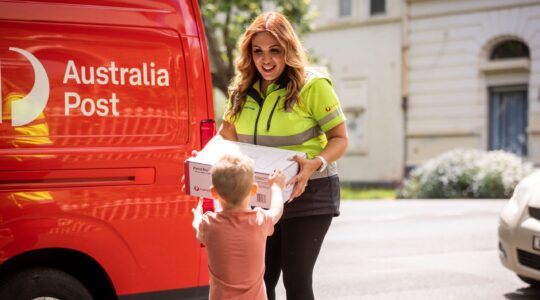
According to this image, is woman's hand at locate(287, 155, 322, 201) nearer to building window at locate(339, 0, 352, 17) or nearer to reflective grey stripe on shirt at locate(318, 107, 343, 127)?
reflective grey stripe on shirt at locate(318, 107, 343, 127)

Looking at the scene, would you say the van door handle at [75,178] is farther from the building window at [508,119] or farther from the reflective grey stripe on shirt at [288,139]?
the building window at [508,119]

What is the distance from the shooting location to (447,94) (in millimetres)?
23172

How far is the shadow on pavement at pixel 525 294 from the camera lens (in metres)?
6.09

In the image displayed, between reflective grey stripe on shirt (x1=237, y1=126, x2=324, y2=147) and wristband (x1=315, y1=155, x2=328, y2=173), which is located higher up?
reflective grey stripe on shirt (x1=237, y1=126, x2=324, y2=147)

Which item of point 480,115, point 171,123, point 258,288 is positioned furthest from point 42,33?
point 480,115

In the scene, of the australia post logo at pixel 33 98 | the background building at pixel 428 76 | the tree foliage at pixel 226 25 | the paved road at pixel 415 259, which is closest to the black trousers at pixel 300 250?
the australia post logo at pixel 33 98

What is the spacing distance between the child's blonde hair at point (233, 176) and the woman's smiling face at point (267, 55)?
0.65 metres

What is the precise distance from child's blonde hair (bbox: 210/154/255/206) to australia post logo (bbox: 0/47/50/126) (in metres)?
1.28

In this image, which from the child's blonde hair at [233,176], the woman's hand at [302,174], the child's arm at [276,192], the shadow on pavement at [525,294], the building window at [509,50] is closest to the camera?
the child's blonde hair at [233,176]

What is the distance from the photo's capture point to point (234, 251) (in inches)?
114

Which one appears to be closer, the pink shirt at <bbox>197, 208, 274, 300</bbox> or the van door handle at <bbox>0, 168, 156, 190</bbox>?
the pink shirt at <bbox>197, 208, 274, 300</bbox>

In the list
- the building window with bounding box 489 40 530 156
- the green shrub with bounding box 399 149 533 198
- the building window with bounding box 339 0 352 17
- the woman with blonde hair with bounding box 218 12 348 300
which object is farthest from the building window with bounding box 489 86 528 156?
the woman with blonde hair with bounding box 218 12 348 300

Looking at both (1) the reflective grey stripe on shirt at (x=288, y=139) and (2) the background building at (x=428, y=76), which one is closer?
(1) the reflective grey stripe on shirt at (x=288, y=139)

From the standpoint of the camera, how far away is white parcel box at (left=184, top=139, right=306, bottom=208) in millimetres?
3102
